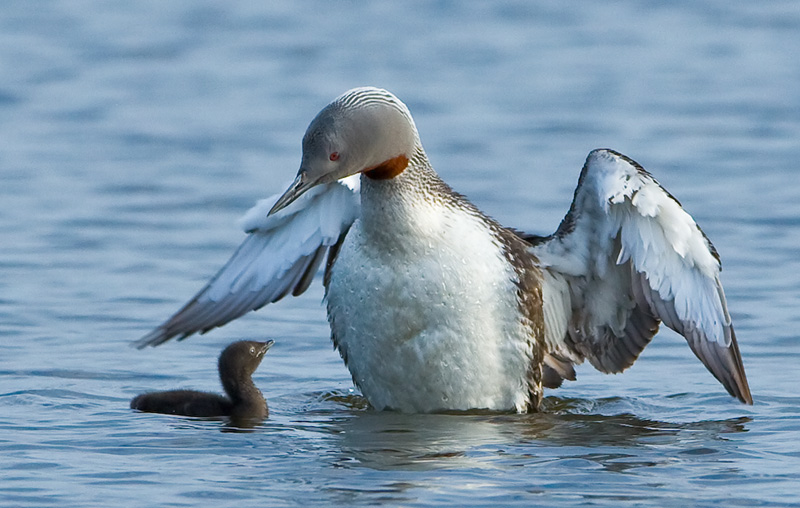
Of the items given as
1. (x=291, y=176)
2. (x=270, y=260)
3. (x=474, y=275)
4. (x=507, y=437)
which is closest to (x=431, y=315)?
(x=474, y=275)

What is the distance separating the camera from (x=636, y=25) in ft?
72.3

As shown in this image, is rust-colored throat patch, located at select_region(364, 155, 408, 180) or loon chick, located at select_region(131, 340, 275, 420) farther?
loon chick, located at select_region(131, 340, 275, 420)

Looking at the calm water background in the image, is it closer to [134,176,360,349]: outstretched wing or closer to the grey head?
[134,176,360,349]: outstretched wing

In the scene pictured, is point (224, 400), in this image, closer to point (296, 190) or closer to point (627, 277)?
point (296, 190)

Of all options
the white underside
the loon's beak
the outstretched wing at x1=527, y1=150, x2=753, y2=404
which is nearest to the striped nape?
the loon's beak

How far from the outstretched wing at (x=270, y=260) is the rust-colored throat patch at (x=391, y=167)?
41.1 inches

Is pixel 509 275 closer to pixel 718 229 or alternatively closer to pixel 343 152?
pixel 343 152

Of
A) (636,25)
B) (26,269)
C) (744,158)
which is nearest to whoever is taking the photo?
(26,269)

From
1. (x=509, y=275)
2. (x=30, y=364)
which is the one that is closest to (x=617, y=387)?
(x=509, y=275)

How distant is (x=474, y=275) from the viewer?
339 inches

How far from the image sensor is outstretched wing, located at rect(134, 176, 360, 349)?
9711mm

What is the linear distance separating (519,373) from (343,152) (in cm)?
163

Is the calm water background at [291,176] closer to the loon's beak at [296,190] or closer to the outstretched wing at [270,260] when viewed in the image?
the outstretched wing at [270,260]

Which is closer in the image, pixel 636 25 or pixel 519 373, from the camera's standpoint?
pixel 519 373
